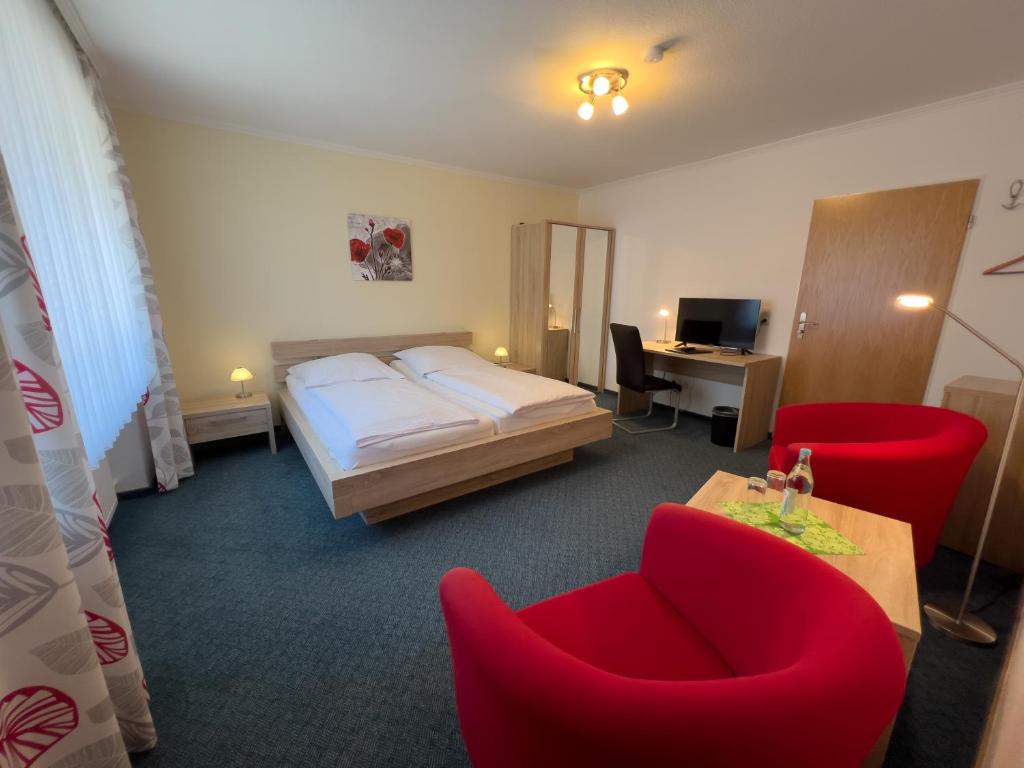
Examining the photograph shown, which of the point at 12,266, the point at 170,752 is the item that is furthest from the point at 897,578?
the point at 12,266

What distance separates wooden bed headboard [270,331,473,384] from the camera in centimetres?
332

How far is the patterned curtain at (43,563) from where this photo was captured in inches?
29.6

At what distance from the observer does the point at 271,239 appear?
3166mm

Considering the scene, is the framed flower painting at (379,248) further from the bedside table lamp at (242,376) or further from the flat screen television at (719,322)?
the flat screen television at (719,322)

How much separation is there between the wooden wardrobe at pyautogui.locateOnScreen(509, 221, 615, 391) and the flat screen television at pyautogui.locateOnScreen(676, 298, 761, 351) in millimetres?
1061

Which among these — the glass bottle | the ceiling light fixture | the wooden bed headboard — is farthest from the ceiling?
the glass bottle

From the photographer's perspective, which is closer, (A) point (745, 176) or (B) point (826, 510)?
(B) point (826, 510)

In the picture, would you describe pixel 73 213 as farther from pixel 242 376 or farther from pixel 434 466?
pixel 434 466

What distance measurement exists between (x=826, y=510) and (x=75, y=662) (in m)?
2.10

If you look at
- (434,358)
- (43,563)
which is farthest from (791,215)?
(43,563)

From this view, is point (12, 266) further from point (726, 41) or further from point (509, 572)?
point (726, 41)

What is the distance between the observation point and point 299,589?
1747mm

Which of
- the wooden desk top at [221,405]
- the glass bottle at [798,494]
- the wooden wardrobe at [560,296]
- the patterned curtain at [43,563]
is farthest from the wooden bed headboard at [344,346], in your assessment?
the glass bottle at [798,494]

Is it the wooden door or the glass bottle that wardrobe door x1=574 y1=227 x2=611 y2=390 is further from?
the glass bottle
